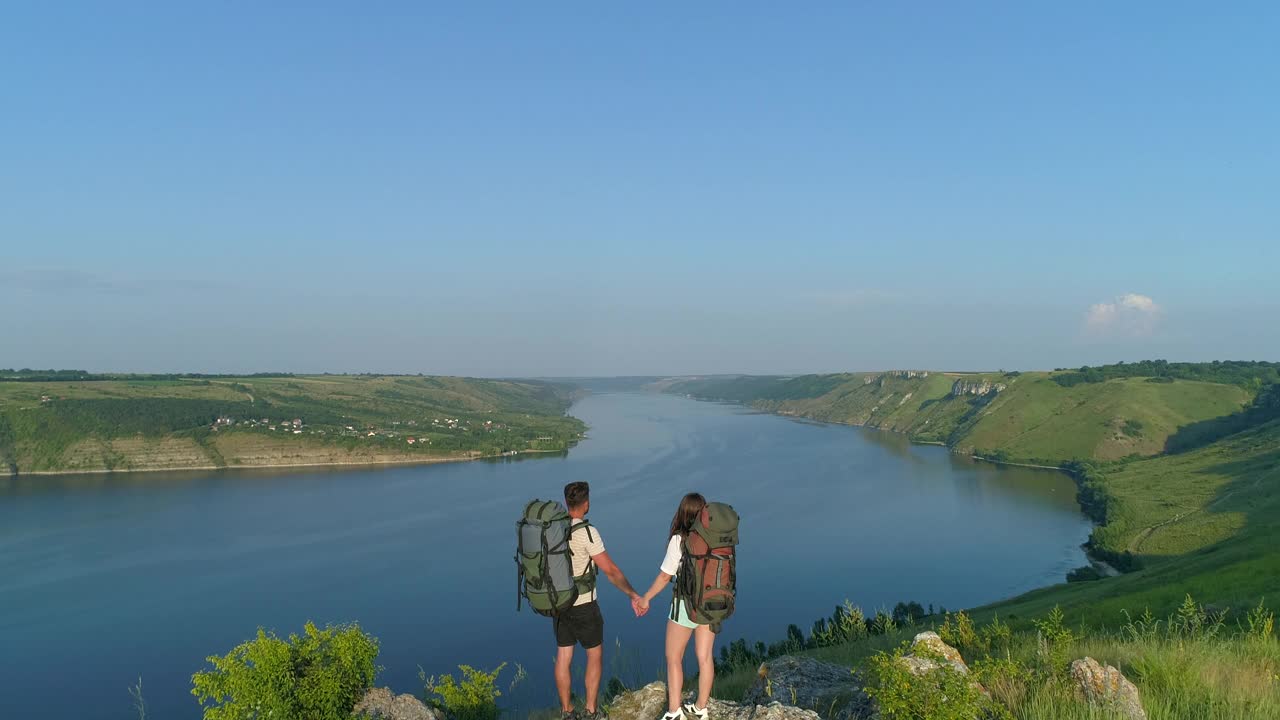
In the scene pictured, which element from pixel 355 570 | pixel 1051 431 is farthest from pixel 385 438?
pixel 1051 431

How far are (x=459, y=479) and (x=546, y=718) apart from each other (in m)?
128

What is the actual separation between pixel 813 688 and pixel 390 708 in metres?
7.37

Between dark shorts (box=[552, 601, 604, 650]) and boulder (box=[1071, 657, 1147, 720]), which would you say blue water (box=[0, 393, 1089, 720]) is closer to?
dark shorts (box=[552, 601, 604, 650])

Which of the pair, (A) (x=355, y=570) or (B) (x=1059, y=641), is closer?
(B) (x=1059, y=641)

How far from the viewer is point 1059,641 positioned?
790 centimetres

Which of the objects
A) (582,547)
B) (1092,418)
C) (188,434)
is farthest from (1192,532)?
(188,434)

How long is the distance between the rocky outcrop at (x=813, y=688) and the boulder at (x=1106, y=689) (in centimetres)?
235

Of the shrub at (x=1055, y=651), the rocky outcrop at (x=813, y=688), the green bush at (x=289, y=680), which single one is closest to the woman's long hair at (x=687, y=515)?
the rocky outcrop at (x=813, y=688)

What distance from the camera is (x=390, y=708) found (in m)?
11.9

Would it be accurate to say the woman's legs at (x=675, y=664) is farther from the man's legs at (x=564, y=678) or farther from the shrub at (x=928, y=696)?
the shrub at (x=928, y=696)

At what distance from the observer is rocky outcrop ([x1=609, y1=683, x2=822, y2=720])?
7.49m

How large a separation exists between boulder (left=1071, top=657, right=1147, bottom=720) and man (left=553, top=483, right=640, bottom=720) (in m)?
4.60

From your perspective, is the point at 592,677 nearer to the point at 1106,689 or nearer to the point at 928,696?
the point at 928,696

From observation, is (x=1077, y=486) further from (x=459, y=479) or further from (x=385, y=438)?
(x=385, y=438)
